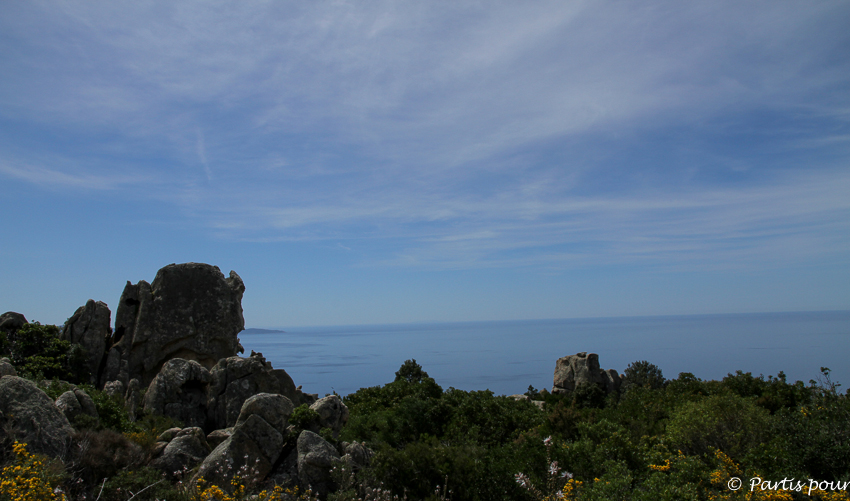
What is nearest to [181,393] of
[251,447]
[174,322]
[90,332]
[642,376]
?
[251,447]

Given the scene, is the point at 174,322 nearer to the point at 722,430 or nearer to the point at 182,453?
the point at 182,453

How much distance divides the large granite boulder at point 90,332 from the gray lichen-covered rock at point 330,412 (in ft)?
47.8

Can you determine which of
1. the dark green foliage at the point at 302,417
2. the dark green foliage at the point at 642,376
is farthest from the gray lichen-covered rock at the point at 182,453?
Result: the dark green foliage at the point at 642,376

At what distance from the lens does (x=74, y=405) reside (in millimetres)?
11766

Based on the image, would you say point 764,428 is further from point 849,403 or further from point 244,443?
point 244,443

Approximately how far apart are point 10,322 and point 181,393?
458 inches

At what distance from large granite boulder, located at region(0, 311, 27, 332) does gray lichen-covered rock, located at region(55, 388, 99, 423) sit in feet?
43.8

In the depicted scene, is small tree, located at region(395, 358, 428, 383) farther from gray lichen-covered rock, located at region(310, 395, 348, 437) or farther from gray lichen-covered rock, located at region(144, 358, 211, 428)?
gray lichen-covered rock, located at region(310, 395, 348, 437)

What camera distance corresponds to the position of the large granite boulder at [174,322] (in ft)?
75.4

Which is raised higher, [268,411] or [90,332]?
[90,332]

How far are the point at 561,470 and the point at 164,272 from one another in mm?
21794

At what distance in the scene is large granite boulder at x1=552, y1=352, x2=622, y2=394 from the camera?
38375 mm

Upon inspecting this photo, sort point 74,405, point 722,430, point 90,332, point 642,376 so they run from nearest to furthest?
point 74,405 < point 722,430 < point 90,332 < point 642,376

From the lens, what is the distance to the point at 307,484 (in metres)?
10.9
